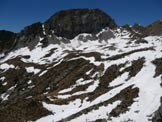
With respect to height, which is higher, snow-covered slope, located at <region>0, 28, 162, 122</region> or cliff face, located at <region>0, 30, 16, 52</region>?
cliff face, located at <region>0, 30, 16, 52</region>

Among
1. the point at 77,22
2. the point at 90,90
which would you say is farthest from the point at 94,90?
the point at 77,22

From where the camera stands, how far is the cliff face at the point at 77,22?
582 feet

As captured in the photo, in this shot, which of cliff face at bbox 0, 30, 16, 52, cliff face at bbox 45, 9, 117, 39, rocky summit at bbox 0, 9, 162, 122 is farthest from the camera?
cliff face at bbox 45, 9, 117, 39

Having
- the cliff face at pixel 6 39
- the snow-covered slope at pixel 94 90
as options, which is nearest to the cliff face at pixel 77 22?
the cliff face at pixel 6 39

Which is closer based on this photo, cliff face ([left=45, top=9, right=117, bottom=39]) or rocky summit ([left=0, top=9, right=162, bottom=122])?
rocky summit ([left=0, top=9, right=162, bottom=122])

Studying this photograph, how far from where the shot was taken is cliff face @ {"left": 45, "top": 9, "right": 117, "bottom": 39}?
582ft

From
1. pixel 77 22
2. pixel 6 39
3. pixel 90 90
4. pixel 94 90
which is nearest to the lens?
pixel 94 90

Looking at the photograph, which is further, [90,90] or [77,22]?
[77,22]

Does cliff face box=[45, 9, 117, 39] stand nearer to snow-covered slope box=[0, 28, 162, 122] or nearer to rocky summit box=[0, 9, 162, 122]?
rocky summit box=[0, 9, 162, 122]

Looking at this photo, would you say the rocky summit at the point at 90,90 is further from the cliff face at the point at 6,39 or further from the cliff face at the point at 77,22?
the cliff face at the point at 77,22

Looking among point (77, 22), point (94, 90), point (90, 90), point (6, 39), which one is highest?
point (77, 22)

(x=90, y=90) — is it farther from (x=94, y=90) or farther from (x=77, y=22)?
(x=77, y=22)

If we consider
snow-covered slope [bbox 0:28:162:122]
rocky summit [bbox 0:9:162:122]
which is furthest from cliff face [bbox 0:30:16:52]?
snow-covered slope [bbox 0:28:162:122]

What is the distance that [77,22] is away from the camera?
183500 mm
